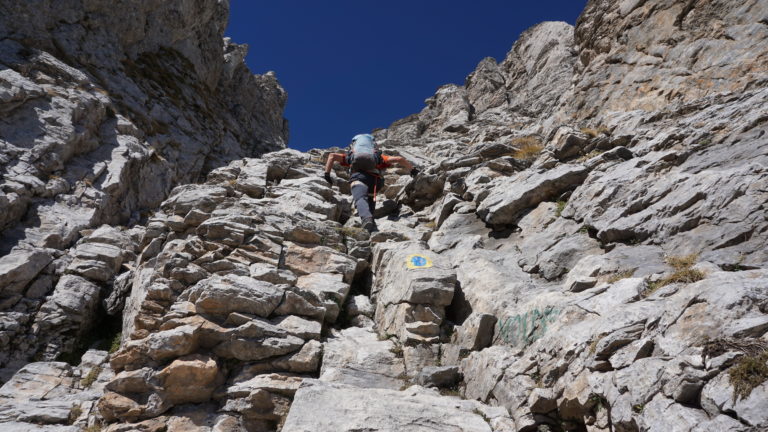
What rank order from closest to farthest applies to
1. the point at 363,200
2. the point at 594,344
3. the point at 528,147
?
the point at 594,344 < the point at 363,200 < the point at 528,147

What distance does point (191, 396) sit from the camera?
28.7 ft

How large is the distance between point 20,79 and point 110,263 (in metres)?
14.5

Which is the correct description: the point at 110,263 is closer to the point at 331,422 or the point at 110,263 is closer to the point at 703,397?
the point at 331,422

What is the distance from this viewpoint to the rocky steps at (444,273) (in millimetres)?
6027

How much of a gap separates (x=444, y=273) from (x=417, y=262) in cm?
→ 91

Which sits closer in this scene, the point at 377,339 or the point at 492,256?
the point at 377,339

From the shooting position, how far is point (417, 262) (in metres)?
11.2

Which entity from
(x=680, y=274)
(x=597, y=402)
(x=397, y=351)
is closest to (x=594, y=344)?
(x=597, y=402)

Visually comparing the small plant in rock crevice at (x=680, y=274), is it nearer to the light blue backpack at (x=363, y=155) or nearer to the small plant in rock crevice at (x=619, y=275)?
the small plant in rock crevice at (x=619, y=275)

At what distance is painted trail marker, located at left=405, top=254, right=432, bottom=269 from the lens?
1106 cm

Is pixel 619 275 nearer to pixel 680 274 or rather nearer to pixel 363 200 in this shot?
pixel 680 274

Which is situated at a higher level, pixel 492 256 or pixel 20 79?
pixel 20 79

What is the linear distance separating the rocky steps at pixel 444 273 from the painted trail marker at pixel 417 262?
0.25 ft

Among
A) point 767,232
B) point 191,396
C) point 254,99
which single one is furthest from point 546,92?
point 191,396
